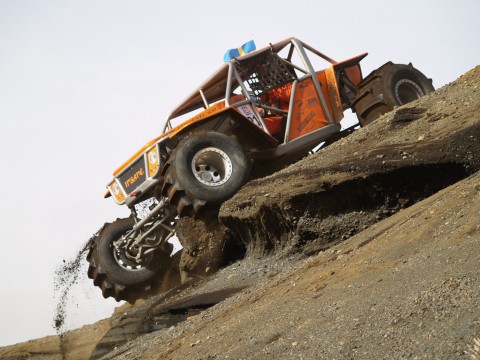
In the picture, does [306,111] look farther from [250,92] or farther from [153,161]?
[153,161]

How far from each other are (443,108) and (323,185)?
1774mm

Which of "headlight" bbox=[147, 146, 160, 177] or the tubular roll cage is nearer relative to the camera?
"headlight" bbox=[147, 146, 160, 177]

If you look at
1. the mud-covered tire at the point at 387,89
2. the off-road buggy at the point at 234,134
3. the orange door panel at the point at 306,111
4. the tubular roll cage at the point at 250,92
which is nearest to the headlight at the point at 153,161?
the off-road buggy at the point at 234,134

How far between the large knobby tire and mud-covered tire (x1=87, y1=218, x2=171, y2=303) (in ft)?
6.28

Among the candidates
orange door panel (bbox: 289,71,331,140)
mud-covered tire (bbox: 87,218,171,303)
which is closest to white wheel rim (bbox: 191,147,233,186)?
orange door panel (bbox: 289,71,331,140)

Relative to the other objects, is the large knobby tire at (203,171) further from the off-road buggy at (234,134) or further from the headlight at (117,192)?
the headlight at (117,192)

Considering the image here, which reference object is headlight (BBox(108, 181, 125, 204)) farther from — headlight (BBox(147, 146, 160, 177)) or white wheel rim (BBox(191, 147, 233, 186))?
white wheel rim (BBox(191, 147, 233, 186))

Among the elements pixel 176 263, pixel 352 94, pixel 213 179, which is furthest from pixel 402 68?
pixel 176 263

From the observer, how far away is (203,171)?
31.2ft

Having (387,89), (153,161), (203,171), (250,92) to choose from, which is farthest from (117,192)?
(387,89)

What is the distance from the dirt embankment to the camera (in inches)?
155

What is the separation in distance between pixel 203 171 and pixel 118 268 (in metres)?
2.48

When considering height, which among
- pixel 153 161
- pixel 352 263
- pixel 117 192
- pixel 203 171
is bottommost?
pixel 352 263

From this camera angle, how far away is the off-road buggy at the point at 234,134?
9461 millimetres
